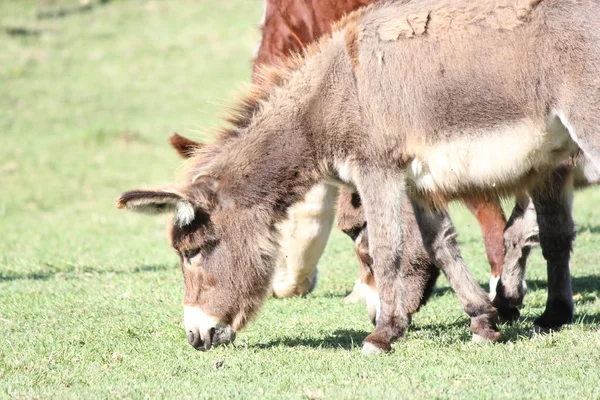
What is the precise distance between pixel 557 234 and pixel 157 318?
2712mm

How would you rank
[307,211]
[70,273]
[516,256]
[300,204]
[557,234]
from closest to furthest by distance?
1. [557,234]
2. [516,256]
3. [300,204]
4. [307,211]
5. [70,273]

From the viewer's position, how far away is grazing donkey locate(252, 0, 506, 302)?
22.4ft

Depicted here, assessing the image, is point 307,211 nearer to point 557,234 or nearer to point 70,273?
point 557,234

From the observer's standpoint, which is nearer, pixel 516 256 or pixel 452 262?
pixel 452 262

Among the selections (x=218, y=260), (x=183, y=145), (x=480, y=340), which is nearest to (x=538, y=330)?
(x=480, y=340)

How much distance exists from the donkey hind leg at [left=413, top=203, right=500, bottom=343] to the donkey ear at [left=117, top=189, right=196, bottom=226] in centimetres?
145

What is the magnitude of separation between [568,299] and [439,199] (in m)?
1.14

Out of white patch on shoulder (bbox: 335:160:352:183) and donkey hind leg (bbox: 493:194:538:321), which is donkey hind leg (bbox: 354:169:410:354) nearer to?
white patch on shoulder (bbox: 335:160:352:183)

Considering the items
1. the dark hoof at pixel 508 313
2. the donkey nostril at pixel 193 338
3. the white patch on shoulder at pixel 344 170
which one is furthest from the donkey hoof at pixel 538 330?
the donkey nostril at pixel 193 338

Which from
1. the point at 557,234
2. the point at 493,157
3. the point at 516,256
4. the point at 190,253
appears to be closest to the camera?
the point at 493,157

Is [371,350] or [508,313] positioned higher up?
[371,350]

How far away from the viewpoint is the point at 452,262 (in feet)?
18.7

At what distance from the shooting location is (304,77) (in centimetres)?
544

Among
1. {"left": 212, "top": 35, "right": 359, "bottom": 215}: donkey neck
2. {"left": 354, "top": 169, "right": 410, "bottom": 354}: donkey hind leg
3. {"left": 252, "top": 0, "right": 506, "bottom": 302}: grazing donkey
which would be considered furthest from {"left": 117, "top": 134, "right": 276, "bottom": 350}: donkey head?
{"left": 252, "top": 0, "right": 506, "bottom": 302}: grazing donkey
